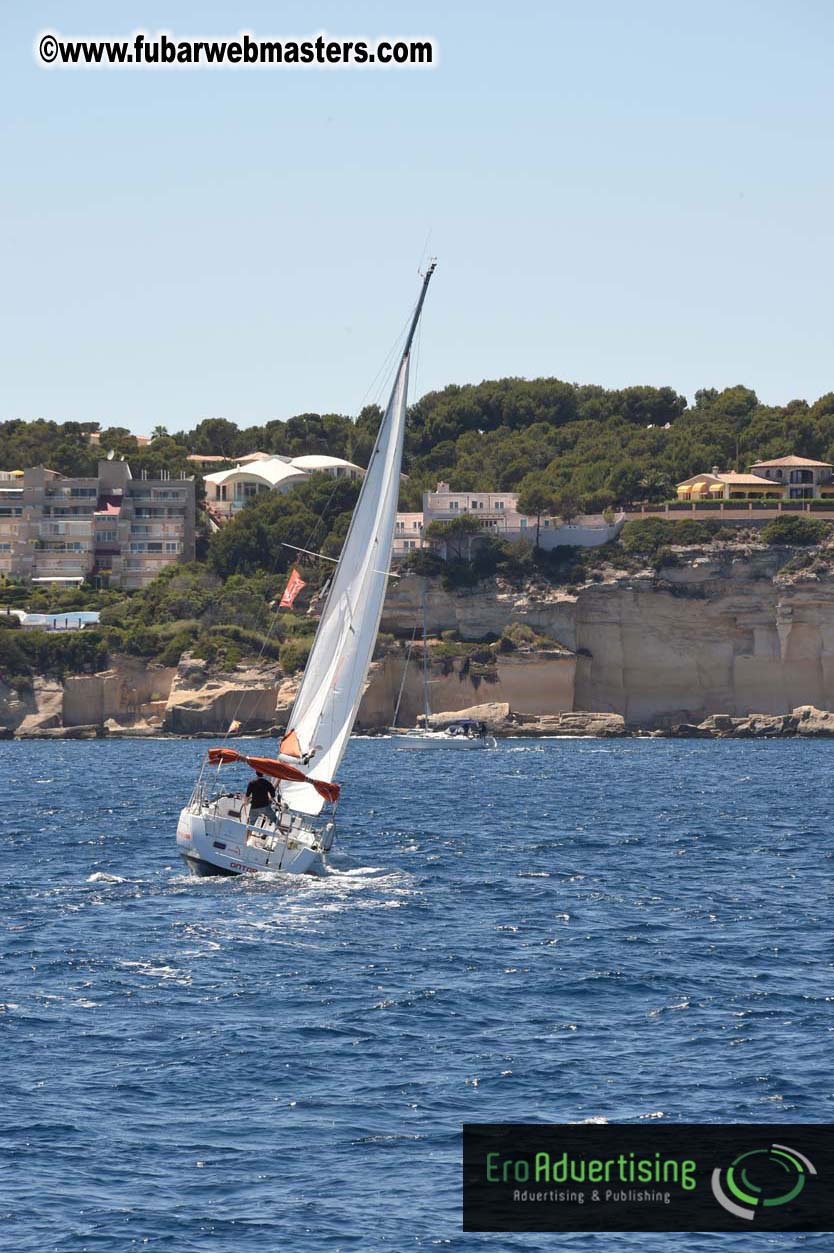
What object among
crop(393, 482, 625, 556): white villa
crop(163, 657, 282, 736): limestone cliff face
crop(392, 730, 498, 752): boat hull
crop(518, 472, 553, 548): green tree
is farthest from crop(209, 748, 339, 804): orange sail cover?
crop(518, 472, 553, 548): green tree

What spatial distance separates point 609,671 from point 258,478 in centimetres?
5091

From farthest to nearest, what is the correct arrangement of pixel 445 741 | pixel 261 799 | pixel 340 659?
pixel 445 741 → pixel 340 659 → pixel 261 799

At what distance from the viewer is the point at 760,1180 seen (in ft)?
79.2

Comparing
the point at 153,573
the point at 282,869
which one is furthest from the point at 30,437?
the point at 282,869

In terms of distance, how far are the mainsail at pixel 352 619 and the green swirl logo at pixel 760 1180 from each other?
2446 centimetres

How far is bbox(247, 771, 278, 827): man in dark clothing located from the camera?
46625 mm

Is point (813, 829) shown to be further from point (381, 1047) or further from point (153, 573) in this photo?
point (153, 573)

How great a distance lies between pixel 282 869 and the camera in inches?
1794

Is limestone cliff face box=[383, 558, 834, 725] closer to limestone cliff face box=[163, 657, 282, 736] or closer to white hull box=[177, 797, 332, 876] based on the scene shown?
limestone cliff face box=[163, 657, 282, 736]

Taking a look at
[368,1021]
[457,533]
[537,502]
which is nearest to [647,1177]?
[368,1021]

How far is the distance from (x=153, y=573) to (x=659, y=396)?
181 ft

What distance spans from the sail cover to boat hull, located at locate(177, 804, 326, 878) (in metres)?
2.40

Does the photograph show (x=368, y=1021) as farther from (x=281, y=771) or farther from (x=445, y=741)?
(x=445, y=741)

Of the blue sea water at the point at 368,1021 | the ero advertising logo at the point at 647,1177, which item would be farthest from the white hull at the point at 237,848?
the ero advertising logo at the point at 647,1177
